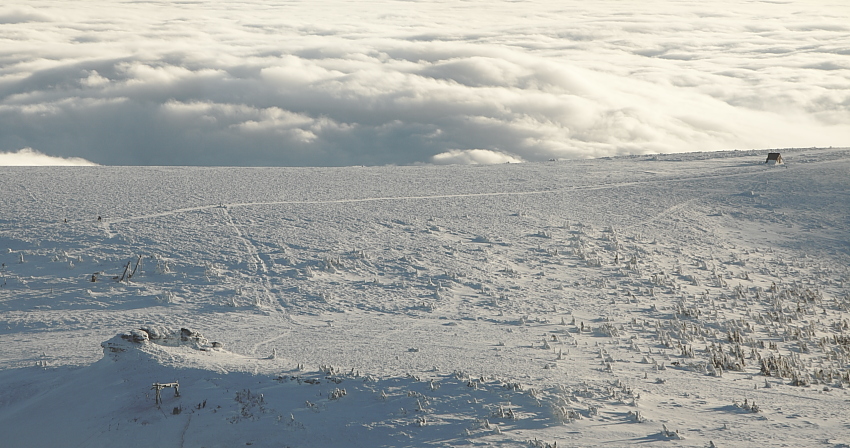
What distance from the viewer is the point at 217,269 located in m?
17.2

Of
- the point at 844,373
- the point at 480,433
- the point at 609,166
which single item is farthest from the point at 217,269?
the point at 609,166

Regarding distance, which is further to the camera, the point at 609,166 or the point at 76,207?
the point at 609,166

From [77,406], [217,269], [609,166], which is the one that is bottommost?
[77,406]

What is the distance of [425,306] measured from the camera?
15.4 metres

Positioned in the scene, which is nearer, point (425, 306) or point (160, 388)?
point (160, 388)

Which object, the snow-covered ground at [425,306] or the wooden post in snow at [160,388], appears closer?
the snow-covered ground at [425,306]

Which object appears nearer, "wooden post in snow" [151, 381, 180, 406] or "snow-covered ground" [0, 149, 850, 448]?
"snow-covered ground" [0, 149, 850, 448]

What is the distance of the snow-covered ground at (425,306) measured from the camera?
30.9ft

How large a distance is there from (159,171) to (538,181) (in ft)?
44.7

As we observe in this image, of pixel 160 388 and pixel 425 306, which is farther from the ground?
pixel 425 306

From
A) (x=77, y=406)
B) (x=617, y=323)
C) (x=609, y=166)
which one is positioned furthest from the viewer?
(x=609, y=166)

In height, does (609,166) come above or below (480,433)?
above

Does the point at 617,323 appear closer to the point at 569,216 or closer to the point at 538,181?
the point at 569,216

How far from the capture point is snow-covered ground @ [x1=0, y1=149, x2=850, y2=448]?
9406 mm
